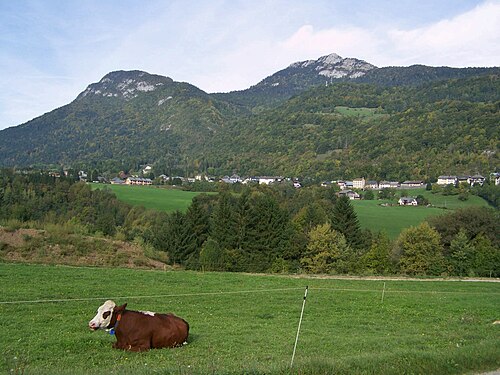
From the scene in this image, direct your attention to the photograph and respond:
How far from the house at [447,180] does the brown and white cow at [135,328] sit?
118 metres

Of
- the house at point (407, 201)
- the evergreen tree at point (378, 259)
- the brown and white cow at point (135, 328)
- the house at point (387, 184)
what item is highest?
the house at point (387, 184)

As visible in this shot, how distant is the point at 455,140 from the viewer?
512 ft

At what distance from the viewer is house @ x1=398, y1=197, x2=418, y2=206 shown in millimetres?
105938

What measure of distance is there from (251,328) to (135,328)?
14.9ft

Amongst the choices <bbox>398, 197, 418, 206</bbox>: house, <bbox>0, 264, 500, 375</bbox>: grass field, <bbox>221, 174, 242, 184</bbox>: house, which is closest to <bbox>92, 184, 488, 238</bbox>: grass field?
<bbox>398, 197, 418, 206</bbox>: house

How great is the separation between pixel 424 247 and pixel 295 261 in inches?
639

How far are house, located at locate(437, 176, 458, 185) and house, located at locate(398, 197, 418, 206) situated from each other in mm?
15992

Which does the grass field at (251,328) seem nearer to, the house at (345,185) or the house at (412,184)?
the house at (412,184)

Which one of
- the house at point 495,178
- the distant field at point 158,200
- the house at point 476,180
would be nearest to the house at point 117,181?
the distant field at point 158,200

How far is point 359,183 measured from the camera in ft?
461

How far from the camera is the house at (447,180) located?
11640cm

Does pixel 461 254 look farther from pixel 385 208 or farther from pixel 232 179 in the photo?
pixel 232 179

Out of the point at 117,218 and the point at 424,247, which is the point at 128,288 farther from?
the point at 117,218

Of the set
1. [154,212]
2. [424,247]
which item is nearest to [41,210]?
[154,212]
